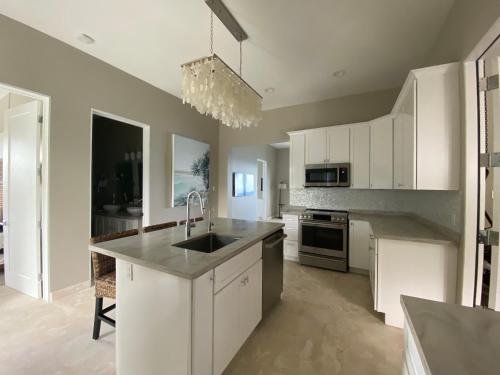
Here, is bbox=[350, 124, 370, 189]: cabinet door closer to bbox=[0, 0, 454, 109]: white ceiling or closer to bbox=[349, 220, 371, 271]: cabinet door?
bbox=[349, 220, 371, 271]: cabinet door

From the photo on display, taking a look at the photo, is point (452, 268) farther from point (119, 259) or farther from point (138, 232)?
point (138, 232)

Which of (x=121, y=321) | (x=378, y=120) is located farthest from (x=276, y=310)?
(x=378, y=120)

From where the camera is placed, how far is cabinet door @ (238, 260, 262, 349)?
163cm

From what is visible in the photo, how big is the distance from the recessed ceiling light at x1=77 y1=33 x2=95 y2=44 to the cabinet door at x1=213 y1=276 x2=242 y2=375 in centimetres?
290

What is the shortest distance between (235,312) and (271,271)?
66cm

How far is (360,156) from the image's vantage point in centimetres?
332

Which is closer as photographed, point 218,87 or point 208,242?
point 218,87

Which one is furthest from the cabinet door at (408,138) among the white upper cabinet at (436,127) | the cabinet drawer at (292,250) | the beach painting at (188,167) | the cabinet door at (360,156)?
the beach painting at (188,167)

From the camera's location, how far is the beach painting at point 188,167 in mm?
3681

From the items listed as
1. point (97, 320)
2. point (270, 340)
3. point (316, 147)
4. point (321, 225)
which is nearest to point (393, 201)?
point (321, 225)

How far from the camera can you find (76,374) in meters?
1.51

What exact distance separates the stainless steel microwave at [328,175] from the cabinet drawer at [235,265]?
2090mm

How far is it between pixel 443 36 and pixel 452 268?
2.15m

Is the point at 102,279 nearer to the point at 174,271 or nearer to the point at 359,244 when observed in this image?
the point at 174,271
